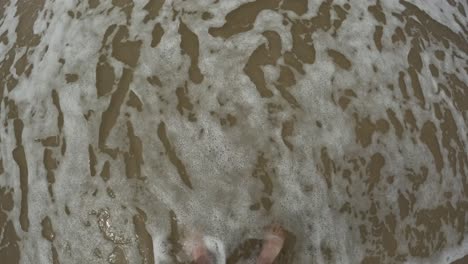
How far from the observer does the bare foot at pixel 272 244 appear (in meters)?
1.06

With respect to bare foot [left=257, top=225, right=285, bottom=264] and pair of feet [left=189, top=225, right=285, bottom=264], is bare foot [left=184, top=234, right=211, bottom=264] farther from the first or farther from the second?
bare foot [left=257, top=225, right=285, bottom=264]

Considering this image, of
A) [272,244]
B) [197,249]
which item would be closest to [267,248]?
[272,244]

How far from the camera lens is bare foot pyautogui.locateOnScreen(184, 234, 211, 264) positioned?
1.04 m

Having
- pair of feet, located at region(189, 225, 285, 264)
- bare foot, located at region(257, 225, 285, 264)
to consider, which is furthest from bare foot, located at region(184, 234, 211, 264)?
bare foot, located at region(257, 225, 285, 264)

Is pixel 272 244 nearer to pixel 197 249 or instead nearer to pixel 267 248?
pixel 267 248

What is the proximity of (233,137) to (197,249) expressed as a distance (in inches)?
9.6

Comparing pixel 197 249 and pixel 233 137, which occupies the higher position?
pixel 233 137

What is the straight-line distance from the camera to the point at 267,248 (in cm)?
107

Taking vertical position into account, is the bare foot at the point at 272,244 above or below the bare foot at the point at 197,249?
above

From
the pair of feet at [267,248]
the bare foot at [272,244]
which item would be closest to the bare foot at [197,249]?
the pair of feet at [267,248]

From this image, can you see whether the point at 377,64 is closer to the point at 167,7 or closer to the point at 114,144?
the point at 167,7

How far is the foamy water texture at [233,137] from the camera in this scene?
1084 mm

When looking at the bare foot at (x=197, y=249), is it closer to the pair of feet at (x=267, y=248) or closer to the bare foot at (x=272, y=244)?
the pair of feet at (x=267, y=248)

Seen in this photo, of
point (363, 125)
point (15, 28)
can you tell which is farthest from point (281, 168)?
point (15, 28)
